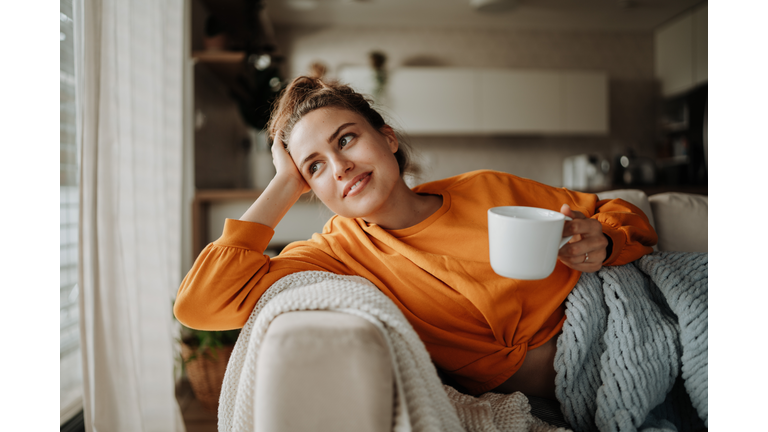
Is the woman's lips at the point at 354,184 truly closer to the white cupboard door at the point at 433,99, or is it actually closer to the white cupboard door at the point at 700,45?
the white cupboard door at the point at 433,99

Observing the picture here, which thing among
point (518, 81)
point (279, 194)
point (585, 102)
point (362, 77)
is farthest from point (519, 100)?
point (279, 194)

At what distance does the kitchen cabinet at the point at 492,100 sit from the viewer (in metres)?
3.64

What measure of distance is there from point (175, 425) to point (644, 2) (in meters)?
4.33

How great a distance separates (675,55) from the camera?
12.5 feet

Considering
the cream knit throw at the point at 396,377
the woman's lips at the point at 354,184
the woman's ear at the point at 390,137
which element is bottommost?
the cream knit throw at the point at 396,377

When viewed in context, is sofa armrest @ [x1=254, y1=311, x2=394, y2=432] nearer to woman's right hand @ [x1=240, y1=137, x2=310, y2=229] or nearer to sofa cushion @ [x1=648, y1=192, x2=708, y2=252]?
woman's right hand @ [x1=240, y1=137, x2=310, y2=229]

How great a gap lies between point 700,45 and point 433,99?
7.30 ft

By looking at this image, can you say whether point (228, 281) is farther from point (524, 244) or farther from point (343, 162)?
point (524, 244)

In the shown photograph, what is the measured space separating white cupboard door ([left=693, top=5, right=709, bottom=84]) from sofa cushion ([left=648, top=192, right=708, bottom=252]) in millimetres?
2871

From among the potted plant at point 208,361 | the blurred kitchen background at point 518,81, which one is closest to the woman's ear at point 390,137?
the potted plant at point 208,361

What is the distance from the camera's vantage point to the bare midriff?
92 cm

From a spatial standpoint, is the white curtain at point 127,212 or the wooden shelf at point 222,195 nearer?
the white curtain at point 127,212

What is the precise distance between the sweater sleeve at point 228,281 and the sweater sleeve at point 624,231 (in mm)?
689
